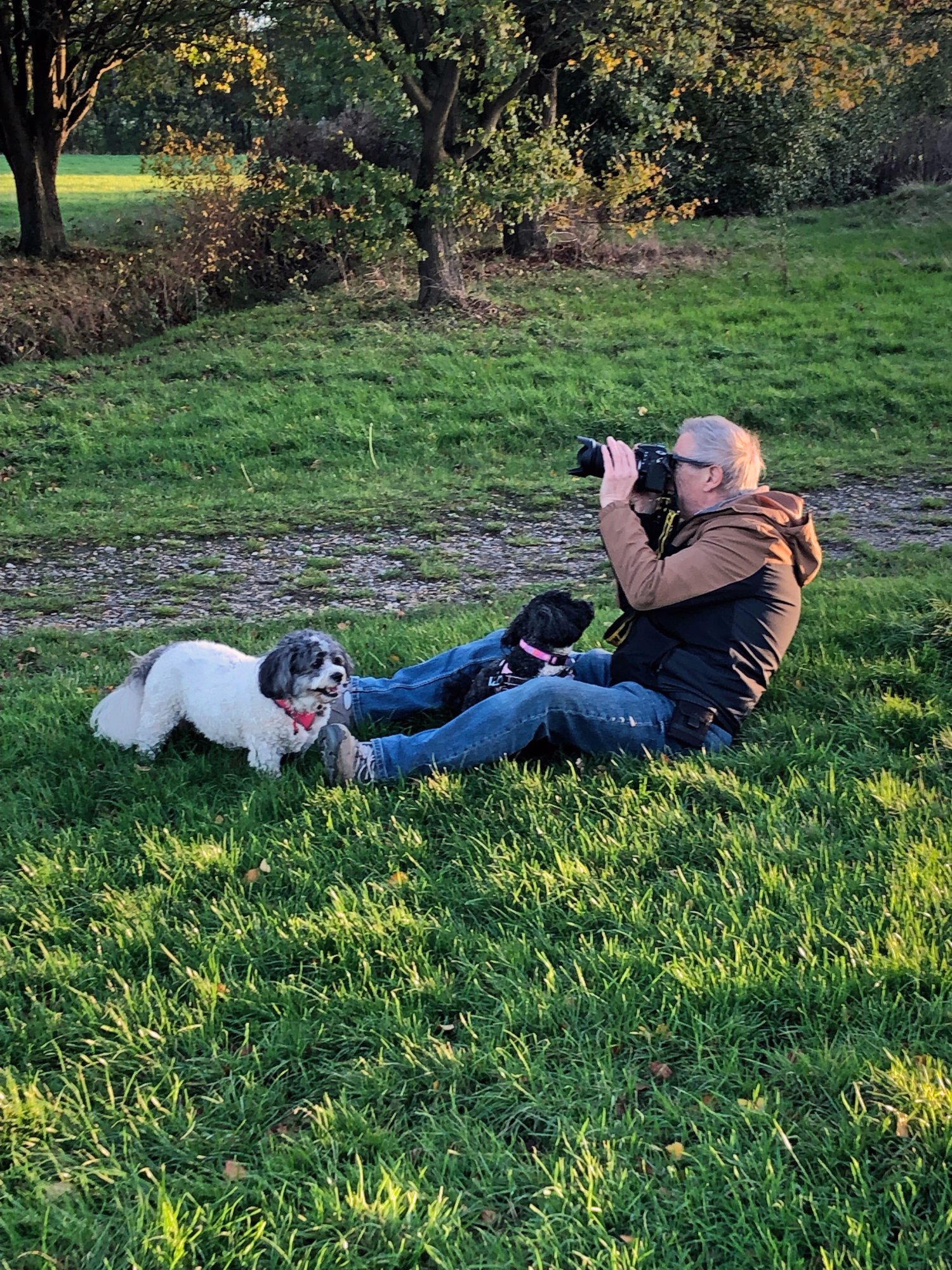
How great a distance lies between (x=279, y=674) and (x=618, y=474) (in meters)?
1.72

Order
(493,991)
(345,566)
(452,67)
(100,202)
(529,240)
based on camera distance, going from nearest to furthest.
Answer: (493,991) → (345,566) → (452,67) → (529,240) → (100,202)

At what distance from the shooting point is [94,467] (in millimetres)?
10711

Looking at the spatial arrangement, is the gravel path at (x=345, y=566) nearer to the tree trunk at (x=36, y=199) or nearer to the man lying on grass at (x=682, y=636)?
the man lying on grass at (x=682, y=636)

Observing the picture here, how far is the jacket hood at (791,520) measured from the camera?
4.25 m

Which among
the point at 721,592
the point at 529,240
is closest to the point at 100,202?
the point at 529,240

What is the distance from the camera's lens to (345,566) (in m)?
8.09

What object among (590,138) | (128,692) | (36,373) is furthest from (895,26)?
(128,692)

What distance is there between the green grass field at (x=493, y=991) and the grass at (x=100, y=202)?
18.0 meters

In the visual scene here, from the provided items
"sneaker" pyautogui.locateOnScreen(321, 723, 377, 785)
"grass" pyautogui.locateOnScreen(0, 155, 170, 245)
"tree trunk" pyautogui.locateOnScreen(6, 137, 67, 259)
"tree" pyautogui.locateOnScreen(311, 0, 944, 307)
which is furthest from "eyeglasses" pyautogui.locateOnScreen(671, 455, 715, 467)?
"tree trunk" pyautogui.locateOnScreen(6, 137, 67, 259)

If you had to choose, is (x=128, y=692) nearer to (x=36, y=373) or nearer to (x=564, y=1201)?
(x=564, y=1201)

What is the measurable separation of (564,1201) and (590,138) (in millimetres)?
23057

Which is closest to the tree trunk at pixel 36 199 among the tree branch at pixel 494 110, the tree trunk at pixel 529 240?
the tree trunk at pixel 529 240

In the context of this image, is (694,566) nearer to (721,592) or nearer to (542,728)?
(721,592)

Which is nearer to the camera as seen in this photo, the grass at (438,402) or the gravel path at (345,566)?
the gravel path at (345,566)
